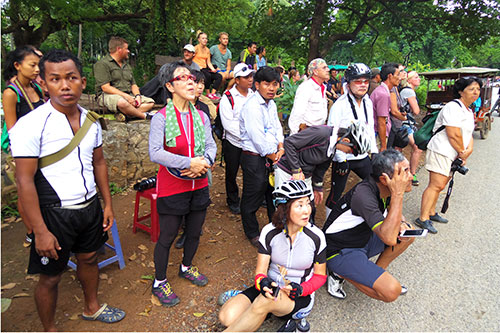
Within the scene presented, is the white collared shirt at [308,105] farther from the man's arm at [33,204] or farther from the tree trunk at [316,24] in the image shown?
the tree trunk at [316,24]

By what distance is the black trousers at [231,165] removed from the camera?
4.58 m

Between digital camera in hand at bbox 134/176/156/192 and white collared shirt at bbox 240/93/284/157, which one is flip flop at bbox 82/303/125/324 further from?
white collared shirt at bbox 240/93/284/157

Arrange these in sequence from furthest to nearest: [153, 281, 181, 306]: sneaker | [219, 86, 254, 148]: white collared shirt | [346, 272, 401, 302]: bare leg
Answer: [219, 86, 254, 148]: white collared shirt < [153, 281, 181, 306]: sneaker < [346, 272, 401, 302]: bare leg

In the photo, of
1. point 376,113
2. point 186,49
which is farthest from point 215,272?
point 186,49

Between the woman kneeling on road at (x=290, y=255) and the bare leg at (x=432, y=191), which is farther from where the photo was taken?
the bare leg at (x=432, y=191)

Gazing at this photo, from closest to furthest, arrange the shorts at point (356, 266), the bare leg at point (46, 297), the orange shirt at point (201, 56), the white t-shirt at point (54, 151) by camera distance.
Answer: the white t-shirt at point (54, 151)
the bare leg at point (46, 297)
the shorts at point (356, 266)
the orange shirt at point (201, 56)

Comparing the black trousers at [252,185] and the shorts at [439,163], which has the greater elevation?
the shorts at [439,163]

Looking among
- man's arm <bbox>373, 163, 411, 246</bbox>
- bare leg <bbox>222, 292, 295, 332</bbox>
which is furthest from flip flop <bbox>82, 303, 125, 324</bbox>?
man's arm <bbox>373, 163, 411, 246</bbox>

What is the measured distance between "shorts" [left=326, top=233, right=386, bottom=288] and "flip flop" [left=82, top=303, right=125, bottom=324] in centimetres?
190

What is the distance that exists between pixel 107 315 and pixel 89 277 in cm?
38

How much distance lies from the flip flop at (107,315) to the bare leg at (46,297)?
373 millimetres

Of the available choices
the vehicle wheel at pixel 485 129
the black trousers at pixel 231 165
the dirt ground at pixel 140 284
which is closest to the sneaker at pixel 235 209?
the black trousers at pixel 231 165

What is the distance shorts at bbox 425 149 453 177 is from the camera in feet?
14.4

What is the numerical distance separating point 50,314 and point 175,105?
186cm
